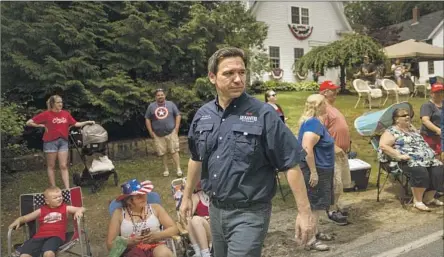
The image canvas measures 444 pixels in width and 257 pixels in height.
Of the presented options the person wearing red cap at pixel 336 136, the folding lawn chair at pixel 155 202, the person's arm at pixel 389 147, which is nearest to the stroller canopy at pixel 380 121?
the person's arm at pixel 389 147

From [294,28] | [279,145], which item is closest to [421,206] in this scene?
[279,145]

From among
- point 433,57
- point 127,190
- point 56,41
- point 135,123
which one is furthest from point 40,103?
point 433,57

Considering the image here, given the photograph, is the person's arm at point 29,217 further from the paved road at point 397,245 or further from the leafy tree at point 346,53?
the leafy tree at point 346,53

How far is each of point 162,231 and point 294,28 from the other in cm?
2267

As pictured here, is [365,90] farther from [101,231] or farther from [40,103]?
[101,231]

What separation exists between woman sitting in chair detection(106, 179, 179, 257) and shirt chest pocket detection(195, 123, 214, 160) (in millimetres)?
1547

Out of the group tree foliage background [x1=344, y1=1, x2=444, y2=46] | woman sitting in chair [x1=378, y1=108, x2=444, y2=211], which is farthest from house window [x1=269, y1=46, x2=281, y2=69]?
woman sitting in chair [x1=378, y1=108, x2=444, y2=211]

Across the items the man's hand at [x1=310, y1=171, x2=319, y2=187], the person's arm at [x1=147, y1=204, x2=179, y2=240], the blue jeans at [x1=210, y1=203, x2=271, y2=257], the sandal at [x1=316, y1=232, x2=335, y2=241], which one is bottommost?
the sandal at [x1=316, y1=232, x2=335, y2=241]

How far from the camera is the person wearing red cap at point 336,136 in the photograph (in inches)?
216

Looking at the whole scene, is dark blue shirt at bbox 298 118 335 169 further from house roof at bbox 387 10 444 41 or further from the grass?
house roof at bbox 387 10 444 41

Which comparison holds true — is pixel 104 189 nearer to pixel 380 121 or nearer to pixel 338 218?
pixel 338 218

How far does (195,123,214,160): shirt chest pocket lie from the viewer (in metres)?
2.67

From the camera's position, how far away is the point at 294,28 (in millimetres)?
25141

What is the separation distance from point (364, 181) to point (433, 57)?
48.1ft
